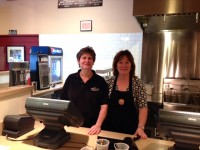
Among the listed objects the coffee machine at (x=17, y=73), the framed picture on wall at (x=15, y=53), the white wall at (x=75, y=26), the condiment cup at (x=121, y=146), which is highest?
the white wall at (x=75, y=26)

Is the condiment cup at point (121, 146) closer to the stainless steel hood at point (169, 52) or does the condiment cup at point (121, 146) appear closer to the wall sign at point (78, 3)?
the stainless steel hood at point (169, 52)

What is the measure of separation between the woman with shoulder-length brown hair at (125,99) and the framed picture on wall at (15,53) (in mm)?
3055

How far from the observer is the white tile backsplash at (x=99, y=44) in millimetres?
3627

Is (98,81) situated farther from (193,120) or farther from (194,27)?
(194,27)

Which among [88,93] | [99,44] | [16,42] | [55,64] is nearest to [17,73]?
Answer: [55,64]

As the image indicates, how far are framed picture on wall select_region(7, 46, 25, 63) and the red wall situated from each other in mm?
84

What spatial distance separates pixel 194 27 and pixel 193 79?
784mm

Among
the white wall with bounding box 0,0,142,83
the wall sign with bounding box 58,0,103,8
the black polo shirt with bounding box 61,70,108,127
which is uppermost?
the wall sign with bounding box 58,0,103,8

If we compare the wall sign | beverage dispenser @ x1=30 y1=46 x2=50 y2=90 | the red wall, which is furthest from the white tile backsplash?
beverage dispenser @ x1=30 y1=46 x2=50 y2=90

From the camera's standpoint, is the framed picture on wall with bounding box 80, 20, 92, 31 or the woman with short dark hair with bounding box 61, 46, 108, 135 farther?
the framed picture on wall with bounding box 80, 20, 92, 31

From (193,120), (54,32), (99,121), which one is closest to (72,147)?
(99,121)

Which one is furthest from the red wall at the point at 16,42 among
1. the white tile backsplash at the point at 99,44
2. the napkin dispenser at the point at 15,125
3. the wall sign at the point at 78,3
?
the napkin dispenser at the point at 15,125

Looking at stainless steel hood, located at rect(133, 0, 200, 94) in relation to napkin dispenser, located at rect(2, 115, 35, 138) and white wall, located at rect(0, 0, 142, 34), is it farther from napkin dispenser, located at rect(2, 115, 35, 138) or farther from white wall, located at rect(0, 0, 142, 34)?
napkin dispenser, located at rect(2, 115, 35, 138)

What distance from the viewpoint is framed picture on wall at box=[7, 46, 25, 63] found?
14.9 feet
